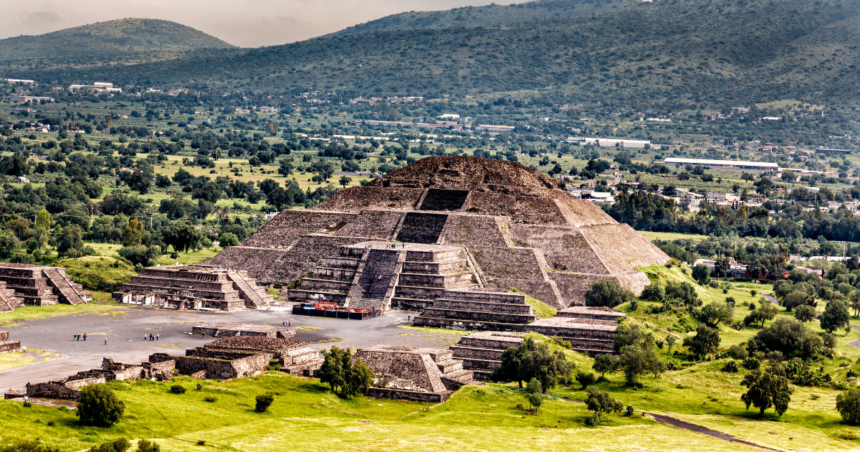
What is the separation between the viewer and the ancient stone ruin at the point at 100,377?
190 feet

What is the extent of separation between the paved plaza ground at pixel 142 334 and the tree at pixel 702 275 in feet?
132

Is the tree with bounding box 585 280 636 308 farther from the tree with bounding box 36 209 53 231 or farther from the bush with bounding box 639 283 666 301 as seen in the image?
the tree with bounding box 36 209 53 231

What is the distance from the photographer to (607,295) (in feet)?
316

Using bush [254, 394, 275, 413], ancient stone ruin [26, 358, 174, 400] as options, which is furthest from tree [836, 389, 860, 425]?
ancient stone ruin [26, 358, 174, 400]

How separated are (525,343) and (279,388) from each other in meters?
17.4

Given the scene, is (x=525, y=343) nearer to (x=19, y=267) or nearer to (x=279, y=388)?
(x=279, y=388)

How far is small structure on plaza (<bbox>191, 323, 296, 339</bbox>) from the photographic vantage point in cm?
7978

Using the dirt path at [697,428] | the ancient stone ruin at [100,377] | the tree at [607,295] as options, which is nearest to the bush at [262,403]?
the ancient stone ruin at [100,377]

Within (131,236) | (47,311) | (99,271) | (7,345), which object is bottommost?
(47,311)

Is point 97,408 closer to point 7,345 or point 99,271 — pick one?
point 7,345

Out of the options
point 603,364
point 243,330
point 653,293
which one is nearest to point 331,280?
point 243,330

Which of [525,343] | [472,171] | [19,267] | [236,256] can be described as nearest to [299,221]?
[236,256]

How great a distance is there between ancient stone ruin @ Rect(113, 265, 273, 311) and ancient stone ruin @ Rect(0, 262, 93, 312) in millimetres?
4420

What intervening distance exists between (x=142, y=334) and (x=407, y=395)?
25.0m
